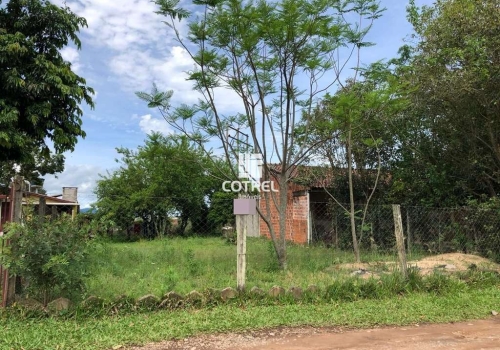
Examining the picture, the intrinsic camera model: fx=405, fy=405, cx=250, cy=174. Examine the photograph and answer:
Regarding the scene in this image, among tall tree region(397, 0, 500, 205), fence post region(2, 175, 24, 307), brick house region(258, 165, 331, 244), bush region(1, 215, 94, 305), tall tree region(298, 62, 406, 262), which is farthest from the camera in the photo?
brick house region(258, 165, 331, 244)

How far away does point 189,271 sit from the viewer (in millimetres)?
6785

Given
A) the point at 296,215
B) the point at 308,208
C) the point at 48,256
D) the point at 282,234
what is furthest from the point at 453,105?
the point at 48,256

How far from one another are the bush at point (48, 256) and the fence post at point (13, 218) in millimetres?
122

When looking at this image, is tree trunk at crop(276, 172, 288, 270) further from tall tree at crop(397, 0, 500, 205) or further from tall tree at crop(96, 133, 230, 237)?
tall tree at crop(96, 133, 230, 237)

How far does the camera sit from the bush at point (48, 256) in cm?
437

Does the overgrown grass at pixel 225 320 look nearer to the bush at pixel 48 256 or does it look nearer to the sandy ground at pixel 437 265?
the bush at pixel 48 256

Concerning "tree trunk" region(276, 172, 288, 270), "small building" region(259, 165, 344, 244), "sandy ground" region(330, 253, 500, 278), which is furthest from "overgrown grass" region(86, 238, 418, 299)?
"small building" region(259, 165, 344, 244)

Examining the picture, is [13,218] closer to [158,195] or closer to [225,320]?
[225,320]

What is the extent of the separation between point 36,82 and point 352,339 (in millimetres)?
8298

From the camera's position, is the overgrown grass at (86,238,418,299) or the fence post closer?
the fence post

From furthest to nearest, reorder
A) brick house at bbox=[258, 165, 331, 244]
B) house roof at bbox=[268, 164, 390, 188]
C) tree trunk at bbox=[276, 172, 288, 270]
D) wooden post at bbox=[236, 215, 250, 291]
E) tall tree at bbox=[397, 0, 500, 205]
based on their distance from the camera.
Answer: brick house at bbox=[258, 165, 331, 244]
house roof at bbox=[268, 164, 390, 188]
tall tree at bbox=[397, 0, 500, 205]
tree trunk at bbox=[276, 172, 288, 270]
wooden post at bbox=[236, 215, 250, 291]

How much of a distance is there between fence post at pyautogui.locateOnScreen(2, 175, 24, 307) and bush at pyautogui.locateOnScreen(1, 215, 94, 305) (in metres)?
0.12

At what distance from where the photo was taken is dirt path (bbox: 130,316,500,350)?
4023mm

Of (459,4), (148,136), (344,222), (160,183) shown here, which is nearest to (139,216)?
(160,183)
